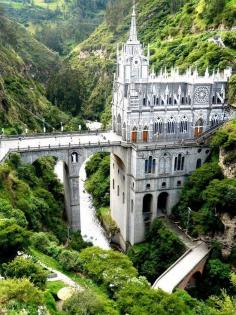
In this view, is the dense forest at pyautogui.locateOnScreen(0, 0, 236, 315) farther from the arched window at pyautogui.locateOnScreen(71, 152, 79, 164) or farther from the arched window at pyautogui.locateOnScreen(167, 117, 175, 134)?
the arched window at pyautogui.locateOnScreen(167, 117, 175, 134)

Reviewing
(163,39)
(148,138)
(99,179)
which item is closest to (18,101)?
(99,179)

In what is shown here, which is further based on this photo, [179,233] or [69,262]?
[179,233]

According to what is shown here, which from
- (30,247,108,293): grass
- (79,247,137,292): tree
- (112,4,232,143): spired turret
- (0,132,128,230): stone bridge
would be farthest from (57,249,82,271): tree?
(112,4,232,143): spired turret

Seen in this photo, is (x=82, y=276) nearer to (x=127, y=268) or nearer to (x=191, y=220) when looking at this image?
(x=127, y=268)

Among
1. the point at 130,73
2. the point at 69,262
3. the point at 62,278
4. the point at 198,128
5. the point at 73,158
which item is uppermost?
the point at 130,73

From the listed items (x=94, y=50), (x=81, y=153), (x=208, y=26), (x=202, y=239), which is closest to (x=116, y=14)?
(x=94, y=50)

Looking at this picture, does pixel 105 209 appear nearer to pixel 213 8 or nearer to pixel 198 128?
pixel 198 128
